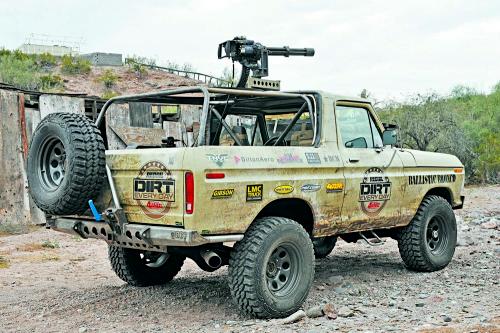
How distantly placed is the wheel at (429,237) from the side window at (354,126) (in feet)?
3.96

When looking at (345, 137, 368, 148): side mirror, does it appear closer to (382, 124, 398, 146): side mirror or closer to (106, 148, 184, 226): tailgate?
(382, 124, 398, 146): side mirror

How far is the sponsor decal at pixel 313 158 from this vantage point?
5.90 metres

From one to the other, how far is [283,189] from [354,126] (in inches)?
62.7

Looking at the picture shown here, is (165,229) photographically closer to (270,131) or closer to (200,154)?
(200,154)

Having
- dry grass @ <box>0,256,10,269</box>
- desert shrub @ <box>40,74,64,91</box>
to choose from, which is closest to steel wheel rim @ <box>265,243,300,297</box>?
dry grass @ <box>0,256,10,269</box>

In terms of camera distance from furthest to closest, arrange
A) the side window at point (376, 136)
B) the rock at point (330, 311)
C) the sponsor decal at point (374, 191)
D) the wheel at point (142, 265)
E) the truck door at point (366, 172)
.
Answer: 1. the side window at point (376, 136)
2. the wheel at point (142, 265)
3. the sponsor decal at point (374, 191)
4. the truck door at point (366, 172)
5. the rock at point (330, 311)

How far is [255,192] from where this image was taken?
5387 millimetres

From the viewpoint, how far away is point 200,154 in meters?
5.01

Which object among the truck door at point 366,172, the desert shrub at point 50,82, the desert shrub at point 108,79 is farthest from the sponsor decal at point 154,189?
the desert shrub at point 108,79

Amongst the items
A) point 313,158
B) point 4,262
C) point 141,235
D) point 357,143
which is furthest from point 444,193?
point 4,262

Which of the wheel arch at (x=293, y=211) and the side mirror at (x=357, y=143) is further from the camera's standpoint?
the side mirror at (x=357, y=143)

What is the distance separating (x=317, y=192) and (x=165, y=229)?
158 centimetres

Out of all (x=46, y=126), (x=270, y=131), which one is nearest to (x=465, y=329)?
(x=270, y=131)

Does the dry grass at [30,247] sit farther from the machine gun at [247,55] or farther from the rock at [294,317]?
the rock at [294,317]
